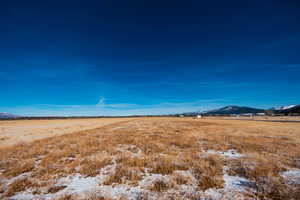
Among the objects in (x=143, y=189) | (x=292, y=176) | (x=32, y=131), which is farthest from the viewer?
(x=32, y=131)

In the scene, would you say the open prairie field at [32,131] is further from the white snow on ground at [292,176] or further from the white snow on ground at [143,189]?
the white snow on ground at [292,176]

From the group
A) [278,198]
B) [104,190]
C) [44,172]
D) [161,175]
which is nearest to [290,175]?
[278,198]

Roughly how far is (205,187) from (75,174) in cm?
579

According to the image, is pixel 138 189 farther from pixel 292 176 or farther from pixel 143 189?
pixel 292 176

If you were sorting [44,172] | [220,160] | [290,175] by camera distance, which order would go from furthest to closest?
[220,160] → [44,172] → [290,175]

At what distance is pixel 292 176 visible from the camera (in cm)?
586

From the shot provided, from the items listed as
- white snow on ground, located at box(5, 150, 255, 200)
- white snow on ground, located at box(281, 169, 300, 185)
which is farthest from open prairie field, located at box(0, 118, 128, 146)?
white snow on ground, located at box(281, 169, 300, 185)

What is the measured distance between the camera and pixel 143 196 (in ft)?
14.9

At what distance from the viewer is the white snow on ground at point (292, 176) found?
5.40 meters

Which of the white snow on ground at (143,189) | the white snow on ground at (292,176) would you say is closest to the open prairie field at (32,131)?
the white snow on ground at (143,189)

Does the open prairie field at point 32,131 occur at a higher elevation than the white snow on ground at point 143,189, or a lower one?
lower

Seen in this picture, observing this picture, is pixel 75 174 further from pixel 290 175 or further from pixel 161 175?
pixel 290 175

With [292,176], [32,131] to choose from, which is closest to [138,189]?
[292,176]

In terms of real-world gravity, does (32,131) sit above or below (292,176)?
below
